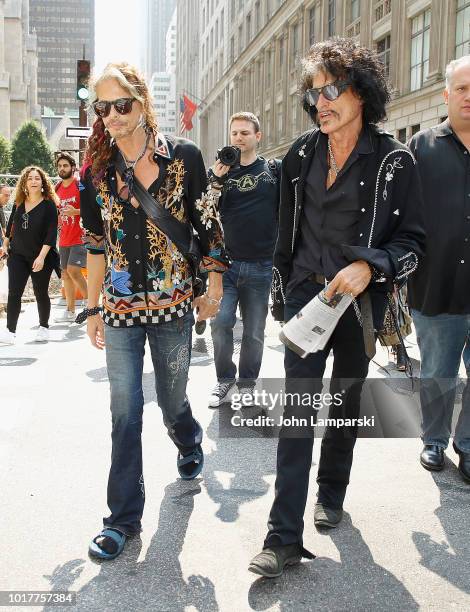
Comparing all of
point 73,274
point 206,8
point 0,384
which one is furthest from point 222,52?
point 0,384

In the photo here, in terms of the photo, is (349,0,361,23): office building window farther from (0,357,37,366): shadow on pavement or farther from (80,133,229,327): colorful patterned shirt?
(80,133,229,327): colorful patterned shirt

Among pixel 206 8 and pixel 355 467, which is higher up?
pixel 206 8

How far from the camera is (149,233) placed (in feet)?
11.0

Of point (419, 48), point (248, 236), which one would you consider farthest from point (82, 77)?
point (419, 48)

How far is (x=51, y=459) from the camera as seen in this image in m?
4.47

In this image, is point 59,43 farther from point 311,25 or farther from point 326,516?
point 326,516

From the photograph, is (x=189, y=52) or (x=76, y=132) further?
(x=189, y=52)

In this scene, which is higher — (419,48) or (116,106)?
(419,48)

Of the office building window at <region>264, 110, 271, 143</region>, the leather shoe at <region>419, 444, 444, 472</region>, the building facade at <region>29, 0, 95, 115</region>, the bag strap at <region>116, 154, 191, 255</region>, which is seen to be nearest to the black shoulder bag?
the bag strap at <region>116, 154, 191, 255</region>

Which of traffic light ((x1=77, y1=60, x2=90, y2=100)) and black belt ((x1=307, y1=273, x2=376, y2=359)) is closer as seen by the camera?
black belt ((x1=307, y1=273, x2=376, y2=359))

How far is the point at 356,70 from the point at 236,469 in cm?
242

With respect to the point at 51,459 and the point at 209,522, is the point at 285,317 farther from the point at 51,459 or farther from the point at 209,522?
the point at 51,459

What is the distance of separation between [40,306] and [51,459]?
16.1 ft

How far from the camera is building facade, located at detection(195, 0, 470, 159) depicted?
22578 millimetres
